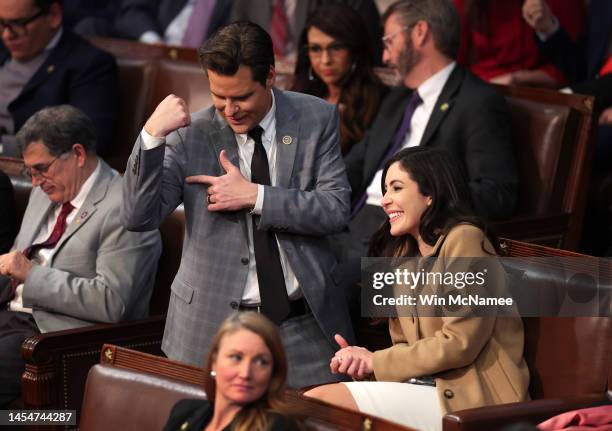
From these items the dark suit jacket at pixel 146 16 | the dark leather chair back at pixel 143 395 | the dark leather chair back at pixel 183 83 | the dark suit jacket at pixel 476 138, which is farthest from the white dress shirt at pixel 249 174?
the dark suit jacket at pixel 146 16

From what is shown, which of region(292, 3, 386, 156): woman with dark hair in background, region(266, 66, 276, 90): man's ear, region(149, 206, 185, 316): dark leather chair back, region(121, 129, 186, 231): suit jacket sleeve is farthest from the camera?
region(292, 3, 386, 156): woman with dark hair in background

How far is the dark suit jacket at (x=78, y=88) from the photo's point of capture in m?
4.85

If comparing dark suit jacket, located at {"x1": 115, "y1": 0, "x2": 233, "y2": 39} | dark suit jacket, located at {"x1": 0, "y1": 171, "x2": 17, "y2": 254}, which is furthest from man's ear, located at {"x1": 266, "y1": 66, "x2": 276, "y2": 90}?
dark suit jacket, located at {"x1": 115, "y1": 0, "x2": 233, "y2": 39}

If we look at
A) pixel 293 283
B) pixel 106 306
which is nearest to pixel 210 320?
pixel 293 283

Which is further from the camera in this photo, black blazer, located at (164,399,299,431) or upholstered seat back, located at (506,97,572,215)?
upholstered seat back, located at (506,97,572,215)

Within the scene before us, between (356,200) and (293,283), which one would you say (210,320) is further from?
(356,200)

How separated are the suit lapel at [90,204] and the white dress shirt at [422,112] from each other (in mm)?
989

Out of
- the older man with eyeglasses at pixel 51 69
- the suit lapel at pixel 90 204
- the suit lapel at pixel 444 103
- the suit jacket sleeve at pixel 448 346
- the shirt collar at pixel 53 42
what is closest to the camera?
the suit jacket sleeve at pixel 448 346

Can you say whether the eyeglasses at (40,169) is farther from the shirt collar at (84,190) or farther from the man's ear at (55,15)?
the man's ear at (55,15)

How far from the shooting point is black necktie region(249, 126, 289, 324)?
2980 millimetres

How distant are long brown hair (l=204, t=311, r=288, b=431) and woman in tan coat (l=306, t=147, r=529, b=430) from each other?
542mm

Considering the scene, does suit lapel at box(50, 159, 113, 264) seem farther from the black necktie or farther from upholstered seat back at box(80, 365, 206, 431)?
upholstered seat back at box(80, 365, 206, 431)

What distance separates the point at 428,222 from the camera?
2850mm

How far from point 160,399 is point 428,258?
0.73 m
